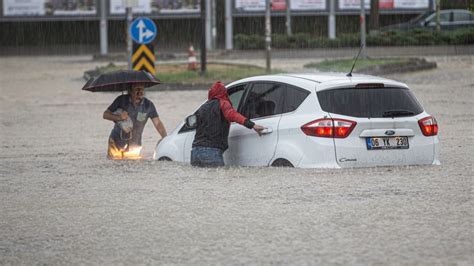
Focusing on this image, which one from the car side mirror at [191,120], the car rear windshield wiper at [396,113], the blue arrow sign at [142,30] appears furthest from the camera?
the blue arrow sign at [142,30]

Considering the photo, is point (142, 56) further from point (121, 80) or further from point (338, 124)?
point (338, 124)

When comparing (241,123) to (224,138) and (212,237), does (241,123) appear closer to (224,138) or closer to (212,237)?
(224,138)

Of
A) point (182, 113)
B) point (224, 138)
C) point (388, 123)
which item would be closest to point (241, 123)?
point (224, 138)

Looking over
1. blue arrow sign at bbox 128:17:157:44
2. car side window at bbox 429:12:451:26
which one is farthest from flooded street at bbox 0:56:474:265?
car side window at bbox 429:12:451:26

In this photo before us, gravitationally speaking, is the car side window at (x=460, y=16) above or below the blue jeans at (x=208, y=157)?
above

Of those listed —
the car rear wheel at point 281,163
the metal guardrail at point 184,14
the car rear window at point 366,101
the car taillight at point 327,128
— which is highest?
the metal guardrail at point 184,14

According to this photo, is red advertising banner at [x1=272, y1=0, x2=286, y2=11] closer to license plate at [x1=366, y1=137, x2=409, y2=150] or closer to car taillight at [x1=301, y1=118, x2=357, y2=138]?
license plate at [x1=366, y1=137, x2=409, y2=150]

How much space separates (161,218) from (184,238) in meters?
1.06

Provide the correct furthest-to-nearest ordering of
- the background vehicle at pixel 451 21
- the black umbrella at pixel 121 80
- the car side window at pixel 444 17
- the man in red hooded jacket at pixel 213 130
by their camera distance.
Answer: the car side window at pixel 444 17 < the background vehicle at pixel 451 21 < the black umbrella at pixel 121 80 < the man in red hooded jacket at pixel 213 130

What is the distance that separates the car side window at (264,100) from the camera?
41.9 ft

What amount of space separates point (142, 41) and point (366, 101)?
14997 mm

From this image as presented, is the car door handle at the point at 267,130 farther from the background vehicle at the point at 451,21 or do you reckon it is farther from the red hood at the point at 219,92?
the background vehicle at the point at 451,21

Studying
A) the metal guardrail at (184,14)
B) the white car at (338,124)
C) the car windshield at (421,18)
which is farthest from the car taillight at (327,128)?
the metal guardrail at (184,14)

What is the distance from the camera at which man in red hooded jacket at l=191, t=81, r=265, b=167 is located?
1318cm
